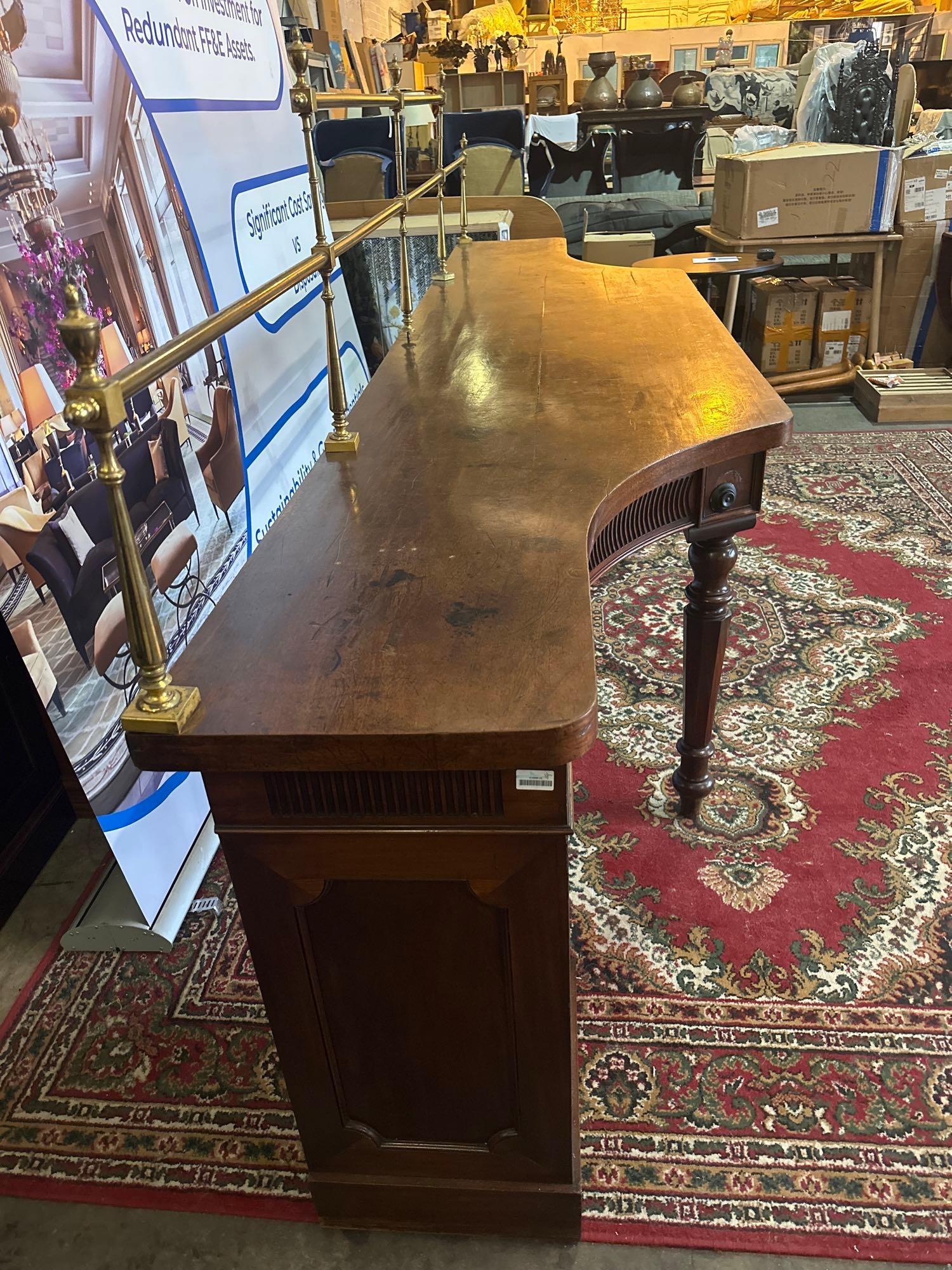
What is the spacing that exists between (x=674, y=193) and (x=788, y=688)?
393 centimetres

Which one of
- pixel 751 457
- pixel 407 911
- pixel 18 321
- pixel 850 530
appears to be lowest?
pixel 850 530

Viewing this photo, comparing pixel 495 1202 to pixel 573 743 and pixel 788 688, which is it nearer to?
pixel 573 743

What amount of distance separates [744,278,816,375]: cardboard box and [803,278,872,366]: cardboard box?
4 cm

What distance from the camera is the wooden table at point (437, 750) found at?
0.74 m

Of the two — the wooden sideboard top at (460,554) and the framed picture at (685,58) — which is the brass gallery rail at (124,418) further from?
the framed picture at (685,58)

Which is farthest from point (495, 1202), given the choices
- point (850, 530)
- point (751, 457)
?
point (850, 530)

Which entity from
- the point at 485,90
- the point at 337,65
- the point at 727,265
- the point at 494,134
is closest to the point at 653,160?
the point at 494,134

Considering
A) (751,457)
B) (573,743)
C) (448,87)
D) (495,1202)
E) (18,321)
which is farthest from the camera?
(448,87)

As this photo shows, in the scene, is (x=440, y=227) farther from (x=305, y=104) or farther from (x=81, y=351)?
(x=81, y=351)

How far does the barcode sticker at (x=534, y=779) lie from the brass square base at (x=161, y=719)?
0.28 m

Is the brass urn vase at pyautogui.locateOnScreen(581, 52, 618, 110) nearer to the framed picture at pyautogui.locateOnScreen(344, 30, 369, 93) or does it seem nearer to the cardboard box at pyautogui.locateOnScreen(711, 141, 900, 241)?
→ the framed picture at pyautogui.locateOnScreen(344, 30, 369, 93)

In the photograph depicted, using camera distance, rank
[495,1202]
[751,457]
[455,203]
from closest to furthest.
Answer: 1. [495,1202]
2. [751,457]
3. [455,203]

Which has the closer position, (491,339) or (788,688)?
(491,339)

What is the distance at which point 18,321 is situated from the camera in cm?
124
